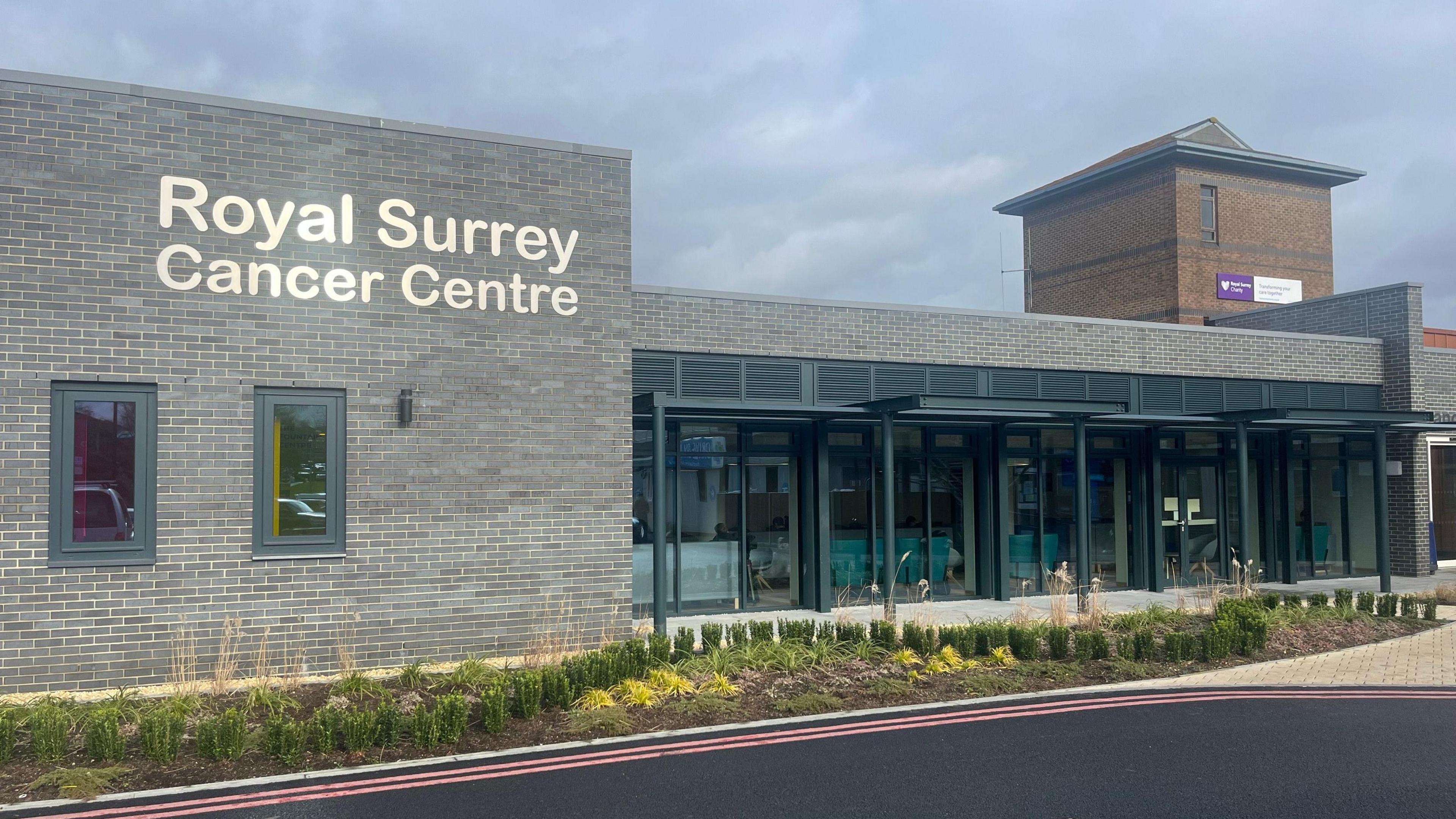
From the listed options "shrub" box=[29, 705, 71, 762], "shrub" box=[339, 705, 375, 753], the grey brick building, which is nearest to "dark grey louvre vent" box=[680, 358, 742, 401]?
the grey brick building

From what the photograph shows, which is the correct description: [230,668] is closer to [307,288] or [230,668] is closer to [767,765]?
[307,288]

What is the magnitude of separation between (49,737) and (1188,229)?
30569 millimetres

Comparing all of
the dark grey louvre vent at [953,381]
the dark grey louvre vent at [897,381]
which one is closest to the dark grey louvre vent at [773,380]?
the dark grey louvre vent at [897,381]

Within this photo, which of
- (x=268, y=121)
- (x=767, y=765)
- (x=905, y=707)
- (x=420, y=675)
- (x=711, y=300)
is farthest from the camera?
(x=711, y=300)

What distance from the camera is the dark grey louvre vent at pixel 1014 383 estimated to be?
17.5 meters

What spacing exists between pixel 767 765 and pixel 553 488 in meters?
5.19

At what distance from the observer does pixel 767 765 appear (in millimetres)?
8008

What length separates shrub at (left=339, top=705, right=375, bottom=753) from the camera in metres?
8.19

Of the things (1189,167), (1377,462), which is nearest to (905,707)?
(1377,462)

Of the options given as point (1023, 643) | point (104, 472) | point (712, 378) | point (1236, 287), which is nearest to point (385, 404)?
point (104, 472)

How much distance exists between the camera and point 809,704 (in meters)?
9.76

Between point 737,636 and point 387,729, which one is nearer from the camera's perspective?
point 387,729

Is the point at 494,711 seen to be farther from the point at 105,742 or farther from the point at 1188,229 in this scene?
the point at 1188,229

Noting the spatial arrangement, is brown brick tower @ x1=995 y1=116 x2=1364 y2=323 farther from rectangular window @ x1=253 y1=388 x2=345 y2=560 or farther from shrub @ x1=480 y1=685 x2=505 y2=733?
shrub @ x1=480 y1=685 x2=505 y2=733
